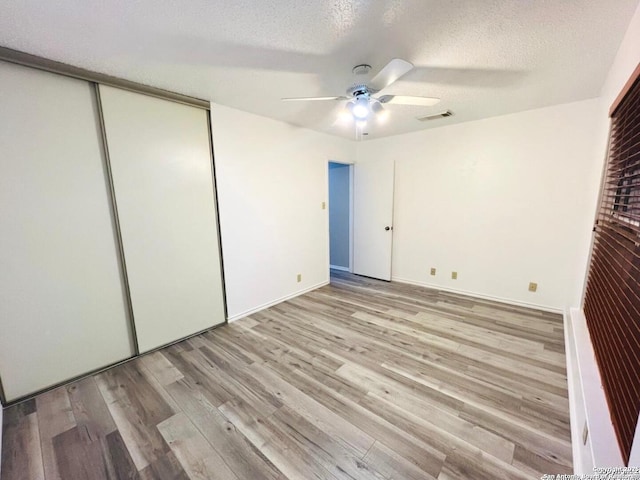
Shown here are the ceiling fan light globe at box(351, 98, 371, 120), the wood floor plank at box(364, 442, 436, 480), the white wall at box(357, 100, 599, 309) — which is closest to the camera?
the wood floor plank at box(364, 442, 436, 480)

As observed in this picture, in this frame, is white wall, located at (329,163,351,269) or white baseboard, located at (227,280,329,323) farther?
white wall, located at (329,163,351,269)

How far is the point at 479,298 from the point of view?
347cm

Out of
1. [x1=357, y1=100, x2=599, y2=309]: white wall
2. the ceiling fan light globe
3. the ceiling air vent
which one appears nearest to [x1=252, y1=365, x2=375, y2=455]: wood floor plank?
the ceiling fan light globe

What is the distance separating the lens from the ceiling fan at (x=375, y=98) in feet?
5.53

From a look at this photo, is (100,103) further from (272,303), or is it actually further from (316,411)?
(316,411)

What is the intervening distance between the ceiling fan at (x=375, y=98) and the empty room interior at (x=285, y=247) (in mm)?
22

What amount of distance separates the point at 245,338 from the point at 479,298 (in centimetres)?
301

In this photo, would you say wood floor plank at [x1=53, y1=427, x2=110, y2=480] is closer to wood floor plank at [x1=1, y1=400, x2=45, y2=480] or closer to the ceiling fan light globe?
wood floor plank at [x1=1, y1=400, x2=45, y2=480]

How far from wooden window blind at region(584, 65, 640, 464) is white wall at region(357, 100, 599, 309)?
74 centimetres

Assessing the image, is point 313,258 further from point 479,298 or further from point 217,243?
point 479,298

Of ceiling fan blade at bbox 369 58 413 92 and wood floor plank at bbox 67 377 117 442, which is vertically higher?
ceiling fan blade at bbox 369 58 413 92

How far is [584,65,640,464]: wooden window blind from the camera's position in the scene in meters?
1.03

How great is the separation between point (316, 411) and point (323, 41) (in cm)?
233

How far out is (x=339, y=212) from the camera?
16.4 ft
